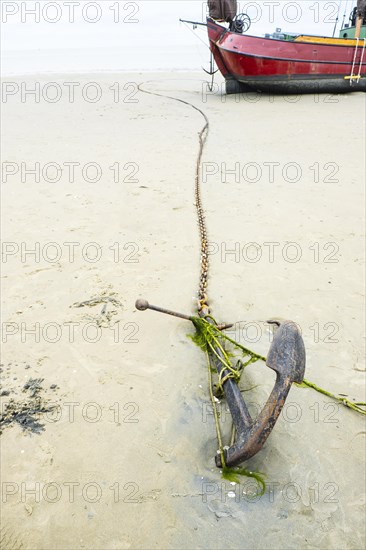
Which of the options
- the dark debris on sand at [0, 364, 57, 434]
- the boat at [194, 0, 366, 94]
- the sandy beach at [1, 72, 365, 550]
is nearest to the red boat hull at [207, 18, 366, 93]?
the boat at [194, 0, 366, 94]

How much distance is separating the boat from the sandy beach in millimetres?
7673

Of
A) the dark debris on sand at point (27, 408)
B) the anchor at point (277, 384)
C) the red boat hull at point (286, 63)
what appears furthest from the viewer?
the red boat hull at point (286, 63)

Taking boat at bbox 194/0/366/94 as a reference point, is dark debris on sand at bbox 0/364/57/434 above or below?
below

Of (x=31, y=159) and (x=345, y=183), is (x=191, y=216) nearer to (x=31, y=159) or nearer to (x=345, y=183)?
(x=345, y=183)

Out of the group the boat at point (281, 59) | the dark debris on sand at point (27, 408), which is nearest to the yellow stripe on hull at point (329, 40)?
the boat at point (281, 59)

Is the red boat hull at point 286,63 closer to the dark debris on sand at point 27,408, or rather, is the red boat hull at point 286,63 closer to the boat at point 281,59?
the boat at point 281,59

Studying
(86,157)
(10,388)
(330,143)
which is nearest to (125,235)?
(10,388)

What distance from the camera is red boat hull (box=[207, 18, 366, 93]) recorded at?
12.1 m

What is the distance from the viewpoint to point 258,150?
679 centimetres

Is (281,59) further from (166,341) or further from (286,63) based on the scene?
(166,341)

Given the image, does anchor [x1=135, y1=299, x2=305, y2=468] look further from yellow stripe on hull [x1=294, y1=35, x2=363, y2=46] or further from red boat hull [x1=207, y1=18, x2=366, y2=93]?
yellow stripe on hull [x1=294, y1=35, x2=363, y2=46]

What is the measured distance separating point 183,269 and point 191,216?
1.14m

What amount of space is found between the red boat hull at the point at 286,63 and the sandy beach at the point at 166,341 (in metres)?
7.66

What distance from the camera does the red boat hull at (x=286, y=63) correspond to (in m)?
12.1
